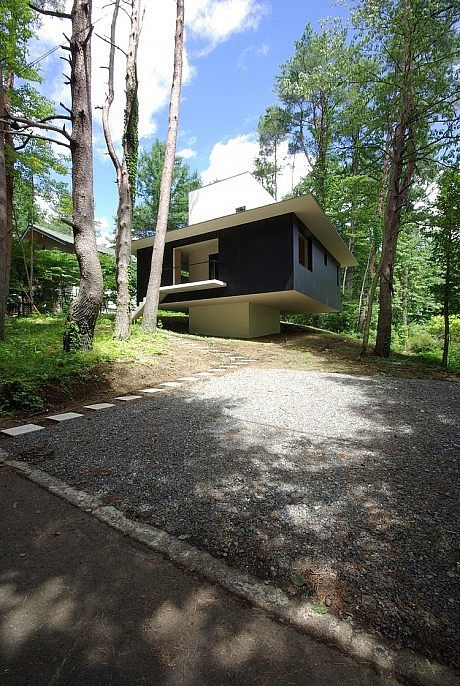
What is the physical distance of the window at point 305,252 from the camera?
1128 centimetres

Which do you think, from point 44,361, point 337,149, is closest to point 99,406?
point 44,361

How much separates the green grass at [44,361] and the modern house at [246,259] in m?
4.56

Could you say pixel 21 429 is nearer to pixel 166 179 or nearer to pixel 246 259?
pixel 166 179

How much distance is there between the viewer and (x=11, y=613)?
1187mm

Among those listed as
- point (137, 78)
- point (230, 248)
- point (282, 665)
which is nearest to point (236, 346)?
point (230, 248)

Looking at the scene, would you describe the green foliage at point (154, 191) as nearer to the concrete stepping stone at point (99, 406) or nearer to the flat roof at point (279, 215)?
the flat roof at point (279, 215)

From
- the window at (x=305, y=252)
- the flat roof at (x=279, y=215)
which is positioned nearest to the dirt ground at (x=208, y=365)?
the window at (x=305, y=252)

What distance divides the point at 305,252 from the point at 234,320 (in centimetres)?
373

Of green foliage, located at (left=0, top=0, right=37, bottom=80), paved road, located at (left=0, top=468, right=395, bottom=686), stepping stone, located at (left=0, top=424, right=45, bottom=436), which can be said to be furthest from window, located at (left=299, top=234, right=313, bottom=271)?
paved road, located at (left=0, top=468, right=395, bottom=686)

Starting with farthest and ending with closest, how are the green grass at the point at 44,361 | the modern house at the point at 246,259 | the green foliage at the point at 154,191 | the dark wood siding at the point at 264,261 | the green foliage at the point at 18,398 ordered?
the green foliage at the point at 154,191 < the modern house at the point at 246,259 < the dark wood siding at the point at 264,261 < the green grass at the point at 44,361 < the green foliage at the point at 18,398

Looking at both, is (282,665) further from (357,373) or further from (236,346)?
(236,346)

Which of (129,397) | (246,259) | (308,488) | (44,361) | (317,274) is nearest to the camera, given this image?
(308,488)

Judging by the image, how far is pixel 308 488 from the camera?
207 centimetres

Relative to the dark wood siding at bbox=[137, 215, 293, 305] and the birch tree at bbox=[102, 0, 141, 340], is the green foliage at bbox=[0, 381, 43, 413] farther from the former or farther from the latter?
the dark wood siding at bbox=[137, 215, 293, 305]
